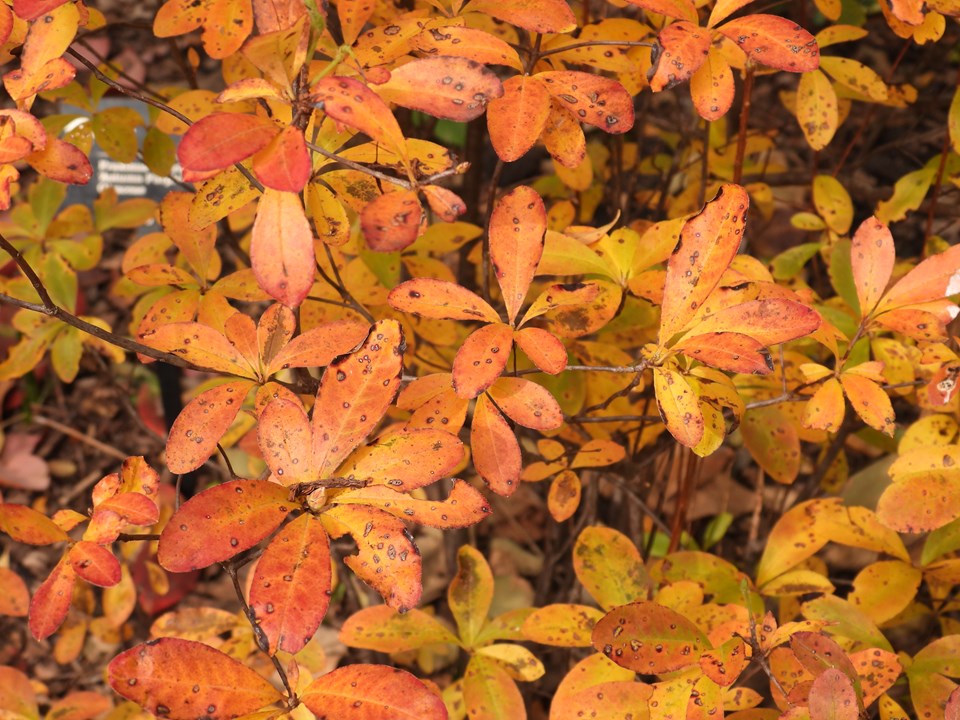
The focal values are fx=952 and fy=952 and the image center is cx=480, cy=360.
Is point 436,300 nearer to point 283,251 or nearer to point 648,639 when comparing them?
point 283,251

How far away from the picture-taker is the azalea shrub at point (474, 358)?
0.72 m

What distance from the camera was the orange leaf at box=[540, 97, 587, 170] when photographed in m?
0.91

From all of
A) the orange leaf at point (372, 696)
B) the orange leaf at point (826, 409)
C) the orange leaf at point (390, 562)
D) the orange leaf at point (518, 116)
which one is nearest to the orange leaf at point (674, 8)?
the orange leaf at point (518, 116)

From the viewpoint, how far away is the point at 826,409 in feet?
3.03

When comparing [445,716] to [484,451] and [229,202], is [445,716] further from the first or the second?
[229,202]

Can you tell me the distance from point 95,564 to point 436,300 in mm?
368

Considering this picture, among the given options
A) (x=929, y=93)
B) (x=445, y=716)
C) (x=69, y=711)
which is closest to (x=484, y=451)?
(x=445, y=716)

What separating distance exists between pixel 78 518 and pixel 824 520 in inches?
32.6

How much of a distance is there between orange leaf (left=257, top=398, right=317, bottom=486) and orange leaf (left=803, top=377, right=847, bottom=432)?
475 millimetres

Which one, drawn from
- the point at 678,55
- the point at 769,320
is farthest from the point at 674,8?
the point at 769,320

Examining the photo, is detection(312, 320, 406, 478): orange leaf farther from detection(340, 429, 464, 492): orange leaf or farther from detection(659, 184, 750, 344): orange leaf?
detection(659, 184, 750, 344): orange leaf

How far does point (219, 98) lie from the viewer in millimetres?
691

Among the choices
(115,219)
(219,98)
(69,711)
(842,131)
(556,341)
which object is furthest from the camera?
(842,131)

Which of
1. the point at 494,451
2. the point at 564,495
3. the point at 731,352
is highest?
the point at 731,352
